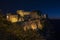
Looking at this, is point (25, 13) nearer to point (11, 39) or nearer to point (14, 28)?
point (14, 28)

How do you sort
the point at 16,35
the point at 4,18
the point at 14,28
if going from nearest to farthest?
the point at 16,35 → the point at 14,28 → the point at 4,18

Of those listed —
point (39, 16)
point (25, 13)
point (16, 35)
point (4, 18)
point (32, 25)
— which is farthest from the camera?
point (25, 13)

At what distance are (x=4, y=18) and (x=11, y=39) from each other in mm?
5492

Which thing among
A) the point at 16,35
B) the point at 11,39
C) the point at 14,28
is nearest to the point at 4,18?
the point at 14,28

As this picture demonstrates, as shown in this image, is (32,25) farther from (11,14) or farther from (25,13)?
(25,13)

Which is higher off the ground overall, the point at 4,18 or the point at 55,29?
the point at 4,18

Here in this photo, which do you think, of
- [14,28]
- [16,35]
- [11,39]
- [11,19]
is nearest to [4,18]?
[11,19]

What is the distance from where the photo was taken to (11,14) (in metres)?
18.8

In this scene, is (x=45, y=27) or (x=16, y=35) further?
(x=45, y=27)

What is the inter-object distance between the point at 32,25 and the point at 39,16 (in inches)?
108

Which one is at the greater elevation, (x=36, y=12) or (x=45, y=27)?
(x=36, y=12)

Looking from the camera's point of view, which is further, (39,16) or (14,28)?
(39,16)

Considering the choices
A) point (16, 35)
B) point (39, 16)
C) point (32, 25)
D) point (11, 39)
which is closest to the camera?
point (11, 39)

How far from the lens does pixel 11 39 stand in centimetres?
1295
